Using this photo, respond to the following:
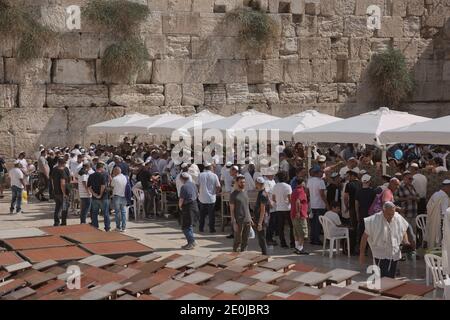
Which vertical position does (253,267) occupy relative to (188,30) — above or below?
below

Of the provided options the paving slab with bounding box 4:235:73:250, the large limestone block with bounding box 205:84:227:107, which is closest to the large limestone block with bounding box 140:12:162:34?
the large limestone block with bounding box 205:84:227:107

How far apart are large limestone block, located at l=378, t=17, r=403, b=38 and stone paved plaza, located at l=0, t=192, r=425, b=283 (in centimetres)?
1126

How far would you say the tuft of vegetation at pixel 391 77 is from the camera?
22.8m

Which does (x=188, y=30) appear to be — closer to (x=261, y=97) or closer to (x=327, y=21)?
(x=261, y=97)

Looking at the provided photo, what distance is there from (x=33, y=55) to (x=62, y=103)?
1.49 meters

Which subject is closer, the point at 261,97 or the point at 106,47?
the point at 106,47

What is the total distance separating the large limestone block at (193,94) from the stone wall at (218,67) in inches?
1.2

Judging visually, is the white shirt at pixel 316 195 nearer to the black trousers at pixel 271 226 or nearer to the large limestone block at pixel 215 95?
the black trousers at pixel 271 226

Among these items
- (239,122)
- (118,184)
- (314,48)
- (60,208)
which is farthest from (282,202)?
(314,48)

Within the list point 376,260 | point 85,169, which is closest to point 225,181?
point 85,169

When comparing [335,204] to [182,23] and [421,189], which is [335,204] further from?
[182,23]

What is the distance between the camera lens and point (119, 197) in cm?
1352

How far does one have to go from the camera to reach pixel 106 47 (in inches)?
Answer: 795

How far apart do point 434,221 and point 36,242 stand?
549 cm
